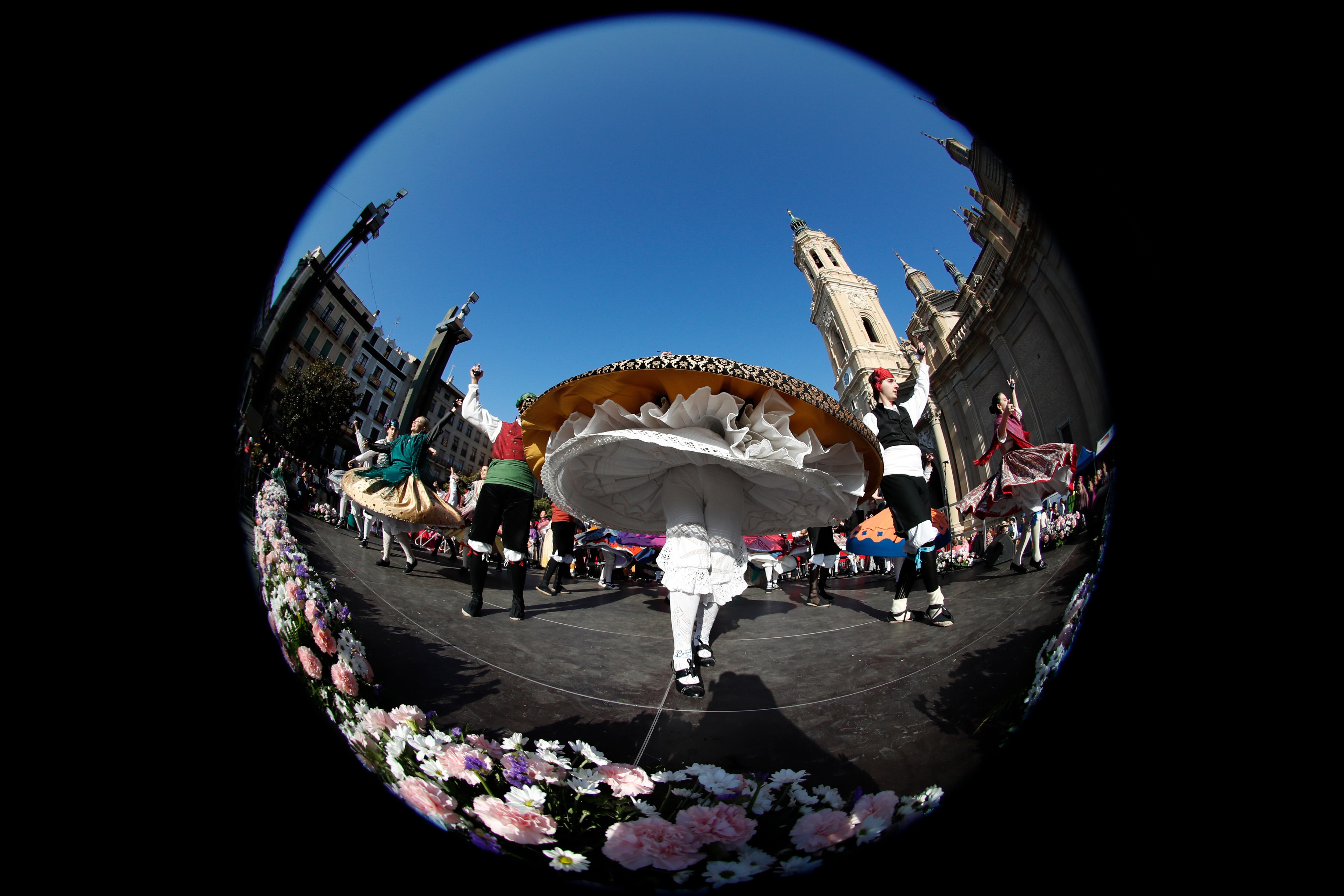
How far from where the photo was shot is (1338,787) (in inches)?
27.6

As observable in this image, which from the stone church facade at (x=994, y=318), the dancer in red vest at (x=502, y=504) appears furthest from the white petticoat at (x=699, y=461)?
the stone church facade at (x=994, y=318)

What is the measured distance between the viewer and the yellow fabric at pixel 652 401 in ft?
3.77

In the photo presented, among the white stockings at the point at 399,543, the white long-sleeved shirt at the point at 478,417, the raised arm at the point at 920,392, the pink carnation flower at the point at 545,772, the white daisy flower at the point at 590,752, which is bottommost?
the pink carnation flower at the point at 545,772

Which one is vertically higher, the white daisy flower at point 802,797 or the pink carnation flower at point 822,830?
the white daisy flower at point 802,797

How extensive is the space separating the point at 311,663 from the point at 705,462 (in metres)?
0.98

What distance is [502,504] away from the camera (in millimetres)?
1322

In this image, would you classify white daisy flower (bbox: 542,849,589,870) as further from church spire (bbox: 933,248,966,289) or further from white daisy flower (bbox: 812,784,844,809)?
church spire (bbox: 933,248,966,289)

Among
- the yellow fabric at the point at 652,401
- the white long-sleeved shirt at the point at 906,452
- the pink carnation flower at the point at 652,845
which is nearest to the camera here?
the pink carnation flower at the point at 652,845

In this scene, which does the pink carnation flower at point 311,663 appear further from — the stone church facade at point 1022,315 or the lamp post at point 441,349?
the stone church facade at point 1022,315

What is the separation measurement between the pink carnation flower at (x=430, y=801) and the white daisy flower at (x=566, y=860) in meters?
0.18

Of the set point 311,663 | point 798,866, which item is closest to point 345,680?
point 311,663

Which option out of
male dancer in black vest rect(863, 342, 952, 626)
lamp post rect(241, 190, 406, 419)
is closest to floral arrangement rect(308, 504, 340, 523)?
lamp post rect(241, 190, 406, 419)

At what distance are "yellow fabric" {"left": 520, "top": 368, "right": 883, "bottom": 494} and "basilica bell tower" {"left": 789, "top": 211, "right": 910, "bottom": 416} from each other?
0.10m

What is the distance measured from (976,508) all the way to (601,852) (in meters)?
1.10
